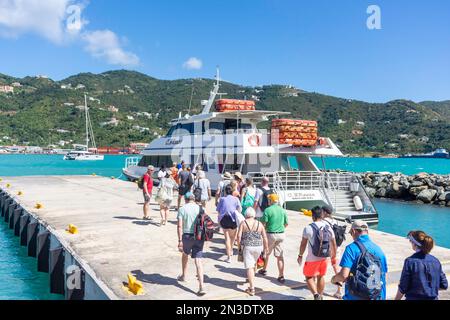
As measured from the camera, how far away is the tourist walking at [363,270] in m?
4.66

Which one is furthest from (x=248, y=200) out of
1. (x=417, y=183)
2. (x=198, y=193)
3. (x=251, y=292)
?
(x=417, y=183)

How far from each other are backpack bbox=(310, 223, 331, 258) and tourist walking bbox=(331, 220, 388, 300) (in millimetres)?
992

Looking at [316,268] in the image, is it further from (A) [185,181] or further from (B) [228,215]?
(A) [185,181]

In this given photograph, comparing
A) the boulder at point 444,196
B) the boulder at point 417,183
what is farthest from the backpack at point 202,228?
the boulder at point 417,183

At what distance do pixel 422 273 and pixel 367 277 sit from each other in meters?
0.60

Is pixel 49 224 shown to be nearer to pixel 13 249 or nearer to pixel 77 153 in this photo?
pixel 13 249

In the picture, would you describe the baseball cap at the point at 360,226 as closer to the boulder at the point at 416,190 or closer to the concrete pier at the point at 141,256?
the concrete pier at the point at 141,256

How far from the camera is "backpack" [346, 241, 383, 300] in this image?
4.65m

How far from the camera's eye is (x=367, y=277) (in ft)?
15.3

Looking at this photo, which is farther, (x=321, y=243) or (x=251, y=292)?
(x=251, y=292)
